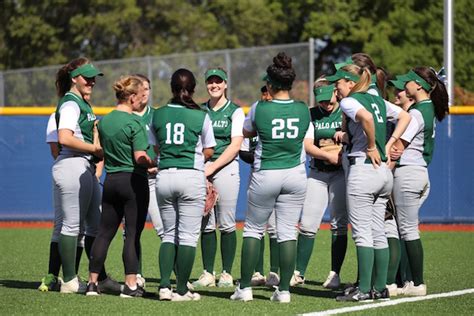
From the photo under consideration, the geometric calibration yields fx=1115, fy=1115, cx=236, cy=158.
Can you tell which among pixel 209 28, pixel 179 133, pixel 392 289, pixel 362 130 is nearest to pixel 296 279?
pixel 392 289

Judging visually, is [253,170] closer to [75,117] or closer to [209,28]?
[75,117]

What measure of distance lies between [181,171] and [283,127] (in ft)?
3.03

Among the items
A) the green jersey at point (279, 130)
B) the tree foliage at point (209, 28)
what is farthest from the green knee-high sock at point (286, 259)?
the tree foliage at point (209, 28)

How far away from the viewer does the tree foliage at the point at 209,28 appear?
119ft

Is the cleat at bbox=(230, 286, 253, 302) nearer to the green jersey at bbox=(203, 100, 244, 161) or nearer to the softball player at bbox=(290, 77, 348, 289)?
the softball player at bbox=(290, 77, 348, 289)

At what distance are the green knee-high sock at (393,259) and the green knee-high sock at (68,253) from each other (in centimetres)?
285

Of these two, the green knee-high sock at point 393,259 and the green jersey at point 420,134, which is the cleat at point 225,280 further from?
the green jersey at point 420,134

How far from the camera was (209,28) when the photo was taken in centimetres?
3806

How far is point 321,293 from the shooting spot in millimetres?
10250

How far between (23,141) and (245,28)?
21.4 meters

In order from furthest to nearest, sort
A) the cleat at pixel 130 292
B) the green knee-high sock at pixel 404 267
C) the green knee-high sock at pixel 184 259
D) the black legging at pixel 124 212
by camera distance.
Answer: the green knee-high sock at pixel 404 267, the cleat at pixel 130 292, the black legging at pixel 124 212, the green knee-high sock at pixel 184 259

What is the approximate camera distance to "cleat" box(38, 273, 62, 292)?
10.2 meters

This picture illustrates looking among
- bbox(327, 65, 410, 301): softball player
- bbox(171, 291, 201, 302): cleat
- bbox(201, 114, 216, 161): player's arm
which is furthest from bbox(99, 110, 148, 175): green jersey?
bbox(327, 65, 410, 301): softball player

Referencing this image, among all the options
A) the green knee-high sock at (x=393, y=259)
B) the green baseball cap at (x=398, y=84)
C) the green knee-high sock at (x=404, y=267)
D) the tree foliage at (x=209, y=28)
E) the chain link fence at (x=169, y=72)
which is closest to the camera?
the green knee-high sock at (x=393, y=259)
